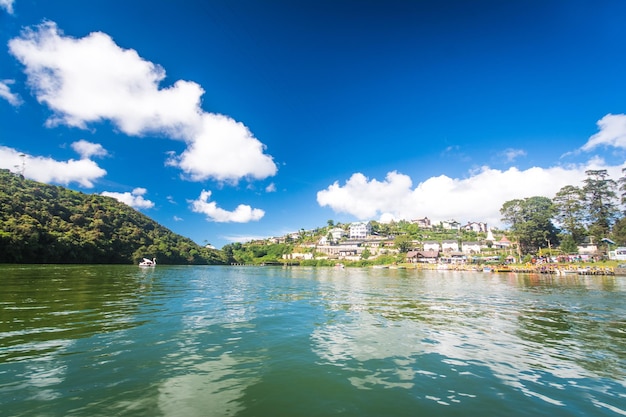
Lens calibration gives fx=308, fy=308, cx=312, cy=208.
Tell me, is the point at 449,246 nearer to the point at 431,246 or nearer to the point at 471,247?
the point at 431,246

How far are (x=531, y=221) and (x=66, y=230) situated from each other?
455 feet

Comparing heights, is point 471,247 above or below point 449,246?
below

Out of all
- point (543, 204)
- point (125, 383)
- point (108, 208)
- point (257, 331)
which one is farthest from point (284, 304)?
point (108, 208)

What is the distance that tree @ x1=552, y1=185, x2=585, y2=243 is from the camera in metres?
88.3

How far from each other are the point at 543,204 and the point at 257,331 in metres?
112

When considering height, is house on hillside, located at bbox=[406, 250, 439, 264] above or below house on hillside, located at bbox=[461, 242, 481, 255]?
below

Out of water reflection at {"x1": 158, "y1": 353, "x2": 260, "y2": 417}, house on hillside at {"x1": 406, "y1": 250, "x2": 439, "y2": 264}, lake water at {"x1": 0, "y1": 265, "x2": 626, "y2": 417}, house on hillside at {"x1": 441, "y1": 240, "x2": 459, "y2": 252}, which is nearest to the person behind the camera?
water reflection at {"x1": 158, "y1": 353, "x2": 260, "y2": 417}

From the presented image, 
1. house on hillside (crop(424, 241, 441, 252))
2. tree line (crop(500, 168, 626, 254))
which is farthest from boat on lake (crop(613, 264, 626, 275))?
house on hillside (crop(424, 241, 441, 252))

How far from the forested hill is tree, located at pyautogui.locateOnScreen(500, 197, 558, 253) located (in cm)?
13020

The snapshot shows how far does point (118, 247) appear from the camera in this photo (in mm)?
110562

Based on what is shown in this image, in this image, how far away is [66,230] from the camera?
301 feet

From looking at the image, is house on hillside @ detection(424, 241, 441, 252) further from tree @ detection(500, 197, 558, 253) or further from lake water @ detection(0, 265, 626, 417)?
lake water @ detection(0, 265, 626, 417)

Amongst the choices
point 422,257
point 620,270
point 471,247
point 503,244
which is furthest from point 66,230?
point 503,244

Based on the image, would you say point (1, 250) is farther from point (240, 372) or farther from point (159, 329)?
point (240, 372)
